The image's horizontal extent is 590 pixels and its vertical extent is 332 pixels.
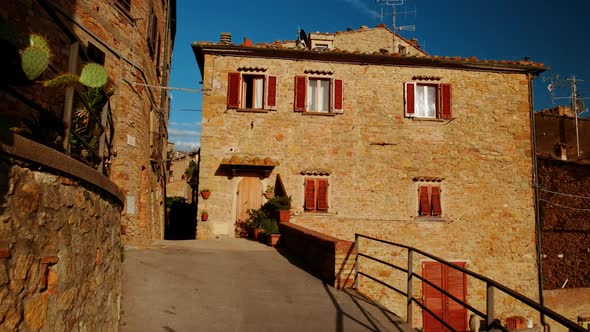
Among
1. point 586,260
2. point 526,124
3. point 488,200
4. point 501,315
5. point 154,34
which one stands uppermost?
point 154,34

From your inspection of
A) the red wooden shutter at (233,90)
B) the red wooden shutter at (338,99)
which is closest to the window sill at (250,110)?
the red wooden shutter at (233,90)

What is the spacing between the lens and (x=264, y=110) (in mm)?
14461

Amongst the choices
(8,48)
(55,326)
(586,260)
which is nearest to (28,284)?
(55,326)

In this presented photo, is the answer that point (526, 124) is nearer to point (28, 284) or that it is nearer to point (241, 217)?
point (241, 217)

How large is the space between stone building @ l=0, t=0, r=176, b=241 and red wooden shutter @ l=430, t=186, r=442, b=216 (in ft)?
30.9

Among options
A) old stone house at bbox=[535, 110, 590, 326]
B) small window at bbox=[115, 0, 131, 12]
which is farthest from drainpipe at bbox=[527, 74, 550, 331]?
small window at bbox=[115, 0, 131, 12]

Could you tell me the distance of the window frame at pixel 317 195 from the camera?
14242 mm

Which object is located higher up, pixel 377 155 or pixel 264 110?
pixel 264 110

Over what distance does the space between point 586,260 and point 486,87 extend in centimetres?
768

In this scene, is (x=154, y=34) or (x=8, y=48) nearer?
(x=8, y=48)

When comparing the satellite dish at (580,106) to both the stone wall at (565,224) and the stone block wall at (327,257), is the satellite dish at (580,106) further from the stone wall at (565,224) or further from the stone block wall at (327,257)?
the stone block wall at (327,257)

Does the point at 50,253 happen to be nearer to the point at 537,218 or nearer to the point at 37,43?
the point at 37,43

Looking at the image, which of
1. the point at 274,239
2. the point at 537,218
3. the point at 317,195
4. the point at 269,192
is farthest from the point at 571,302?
the point at 269,192

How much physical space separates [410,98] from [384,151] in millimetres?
2156
